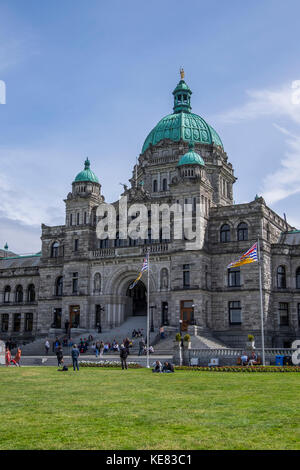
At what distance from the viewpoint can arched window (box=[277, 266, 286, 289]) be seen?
193ft

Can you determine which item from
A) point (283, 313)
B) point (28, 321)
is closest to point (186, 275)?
point (283, 313)

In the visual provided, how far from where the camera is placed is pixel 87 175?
6619cm

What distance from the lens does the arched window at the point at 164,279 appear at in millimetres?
57500

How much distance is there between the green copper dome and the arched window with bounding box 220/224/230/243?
57.2 feet

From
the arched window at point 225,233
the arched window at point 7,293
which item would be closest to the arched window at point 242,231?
the arched window at point 225,233

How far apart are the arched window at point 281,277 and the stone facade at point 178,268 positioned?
115 mm

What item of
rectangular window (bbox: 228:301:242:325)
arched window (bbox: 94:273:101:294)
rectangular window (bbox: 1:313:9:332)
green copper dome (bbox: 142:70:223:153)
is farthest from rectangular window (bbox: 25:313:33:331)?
rectangular window (bbox: 228:301:242:325)

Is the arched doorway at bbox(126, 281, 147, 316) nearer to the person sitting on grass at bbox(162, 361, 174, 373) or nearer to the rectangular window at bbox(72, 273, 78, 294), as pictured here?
the rectangular window at bbox(72, 273, 78, 294)

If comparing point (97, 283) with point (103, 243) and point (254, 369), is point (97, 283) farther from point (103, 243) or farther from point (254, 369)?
point (254, 369)

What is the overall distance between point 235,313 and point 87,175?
25.4 meters

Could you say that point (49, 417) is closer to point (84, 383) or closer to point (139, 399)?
point (139, 399)

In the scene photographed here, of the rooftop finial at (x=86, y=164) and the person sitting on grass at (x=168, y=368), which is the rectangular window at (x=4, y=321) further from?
the person sitting on grass at (x=168, y=368)

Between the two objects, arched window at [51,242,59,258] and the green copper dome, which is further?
the green copper dome

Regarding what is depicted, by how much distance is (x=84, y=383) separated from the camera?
2473cm
